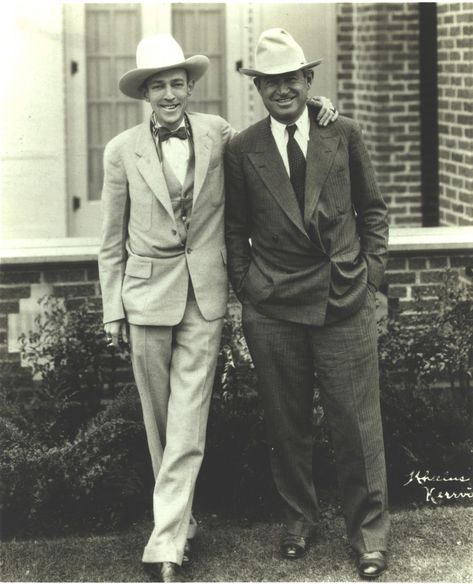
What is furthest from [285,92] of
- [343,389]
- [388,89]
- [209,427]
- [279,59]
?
[388,89]

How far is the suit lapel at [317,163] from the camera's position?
4.04m

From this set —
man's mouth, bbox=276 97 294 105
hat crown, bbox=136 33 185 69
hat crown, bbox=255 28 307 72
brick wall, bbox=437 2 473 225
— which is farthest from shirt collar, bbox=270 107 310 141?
brick wall, bbox=437 2 473 225

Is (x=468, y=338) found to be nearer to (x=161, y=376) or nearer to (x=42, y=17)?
(x=161, y=376)

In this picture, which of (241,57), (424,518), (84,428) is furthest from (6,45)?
(424,518)

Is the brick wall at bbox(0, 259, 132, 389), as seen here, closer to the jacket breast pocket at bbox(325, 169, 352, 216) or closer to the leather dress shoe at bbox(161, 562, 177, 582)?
the leather dress shoe at bbox(161, 562, 177, 582)

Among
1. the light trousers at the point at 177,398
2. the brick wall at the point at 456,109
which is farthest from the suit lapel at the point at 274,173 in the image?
the brick wall at the point at 456,109

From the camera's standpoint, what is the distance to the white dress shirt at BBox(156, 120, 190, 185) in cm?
415

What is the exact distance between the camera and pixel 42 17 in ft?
26.4

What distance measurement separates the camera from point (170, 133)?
13.6ft

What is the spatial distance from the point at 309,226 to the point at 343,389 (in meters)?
0.70

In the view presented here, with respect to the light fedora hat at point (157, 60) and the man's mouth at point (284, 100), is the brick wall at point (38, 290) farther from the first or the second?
the man's mouth at point (284, 100)

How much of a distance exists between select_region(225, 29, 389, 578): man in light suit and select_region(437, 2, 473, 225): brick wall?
307cm

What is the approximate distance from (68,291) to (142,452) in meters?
1.13
